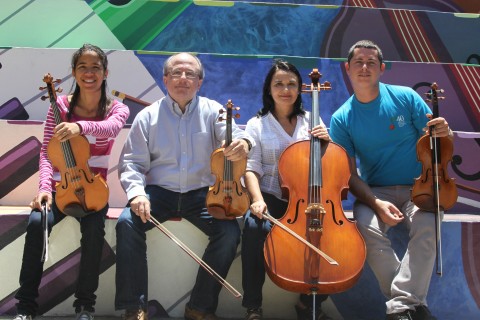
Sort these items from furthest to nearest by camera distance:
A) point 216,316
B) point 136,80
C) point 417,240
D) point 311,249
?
point 136,80
point 216,316
point 417,240
point 311,249

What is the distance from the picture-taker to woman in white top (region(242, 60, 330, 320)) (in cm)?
246

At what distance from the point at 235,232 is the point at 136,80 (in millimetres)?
1306

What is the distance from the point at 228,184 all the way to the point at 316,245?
41cm

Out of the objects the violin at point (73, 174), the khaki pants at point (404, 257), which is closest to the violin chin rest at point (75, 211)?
the violin at point (73, 174)

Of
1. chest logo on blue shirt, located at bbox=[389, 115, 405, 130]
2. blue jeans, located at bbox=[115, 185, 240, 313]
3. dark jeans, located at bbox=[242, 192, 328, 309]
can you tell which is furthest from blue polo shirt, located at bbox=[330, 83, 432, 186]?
blue jeans, located at bbox=[115, 185, 240, 313]

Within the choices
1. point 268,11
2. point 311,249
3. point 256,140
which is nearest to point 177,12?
point 268,11

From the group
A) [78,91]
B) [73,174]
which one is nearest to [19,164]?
[78,91]

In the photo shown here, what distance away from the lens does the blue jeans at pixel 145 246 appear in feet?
7.80

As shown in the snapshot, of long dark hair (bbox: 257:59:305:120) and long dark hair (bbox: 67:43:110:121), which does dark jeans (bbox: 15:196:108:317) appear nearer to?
long dark hair (bbox: 67:43:110:121)

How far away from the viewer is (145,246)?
2.46 metres

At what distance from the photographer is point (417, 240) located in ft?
7.84

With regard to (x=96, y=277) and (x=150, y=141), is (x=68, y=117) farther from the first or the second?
(x=96, y=277)

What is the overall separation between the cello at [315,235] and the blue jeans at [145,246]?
247 millimetres

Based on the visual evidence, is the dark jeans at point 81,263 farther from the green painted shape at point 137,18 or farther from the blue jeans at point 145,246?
the green painted shape at point 137,18
